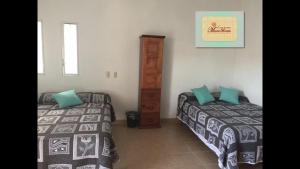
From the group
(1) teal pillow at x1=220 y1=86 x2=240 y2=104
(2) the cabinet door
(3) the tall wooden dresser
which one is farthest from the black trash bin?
(1) teal pillow at x1=220 y1=86 x2=240 y2=104

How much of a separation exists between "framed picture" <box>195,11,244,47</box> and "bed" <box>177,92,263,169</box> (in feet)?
4.10

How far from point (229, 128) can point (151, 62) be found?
202 centimetres

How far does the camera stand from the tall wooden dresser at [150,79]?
4332 millimetres

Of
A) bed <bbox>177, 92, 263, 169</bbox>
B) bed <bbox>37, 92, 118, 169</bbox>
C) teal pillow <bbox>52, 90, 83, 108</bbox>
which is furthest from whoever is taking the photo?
teal pillow <bbox>52, 90, 83, 108</bbox>

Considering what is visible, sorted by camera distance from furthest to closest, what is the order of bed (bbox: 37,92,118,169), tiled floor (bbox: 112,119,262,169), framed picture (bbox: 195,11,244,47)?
framed picture (bbox: 195,11,244,47) → tiled floor (bbox: 112,119,262,169) → bed (bbox: 37,92,118,169)

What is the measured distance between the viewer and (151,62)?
438cm

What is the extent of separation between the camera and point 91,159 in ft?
7.97

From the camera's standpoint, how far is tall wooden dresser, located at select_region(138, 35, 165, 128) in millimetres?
4332

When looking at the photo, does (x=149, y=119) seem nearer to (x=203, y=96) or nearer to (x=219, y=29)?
(x=203, y=96)

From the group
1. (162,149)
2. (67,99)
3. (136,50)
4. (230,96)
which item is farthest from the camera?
(136,50)

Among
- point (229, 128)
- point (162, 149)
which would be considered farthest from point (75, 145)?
point (229, 128)

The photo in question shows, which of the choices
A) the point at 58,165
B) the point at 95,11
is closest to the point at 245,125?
the point at 58,165

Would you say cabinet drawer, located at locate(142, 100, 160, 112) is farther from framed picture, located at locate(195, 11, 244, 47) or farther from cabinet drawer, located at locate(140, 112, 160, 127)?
framed picture, located at locate(195, 11, 244, 47)
